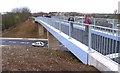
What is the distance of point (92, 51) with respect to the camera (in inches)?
313

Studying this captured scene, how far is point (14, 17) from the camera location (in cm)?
6116

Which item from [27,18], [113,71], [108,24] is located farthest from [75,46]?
[27,18]

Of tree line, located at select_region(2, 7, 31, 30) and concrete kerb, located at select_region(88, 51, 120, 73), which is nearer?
concrete kerb, located at select_region(88, 51, 120, 73)

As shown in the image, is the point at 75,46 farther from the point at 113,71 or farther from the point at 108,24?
the point at 108,24

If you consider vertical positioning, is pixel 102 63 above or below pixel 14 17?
below

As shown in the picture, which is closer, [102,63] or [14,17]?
[102,63]

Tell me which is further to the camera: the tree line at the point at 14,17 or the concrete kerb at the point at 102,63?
the tree line at the point at 14,17

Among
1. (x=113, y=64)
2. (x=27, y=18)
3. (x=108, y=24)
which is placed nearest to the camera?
(x=113, y=64)

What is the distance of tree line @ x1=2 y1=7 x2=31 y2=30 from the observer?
191 feet

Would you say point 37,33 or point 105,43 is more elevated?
point 105,43

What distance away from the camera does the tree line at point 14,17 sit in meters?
58.3

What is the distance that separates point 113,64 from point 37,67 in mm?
2313

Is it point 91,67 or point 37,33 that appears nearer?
point 91,67

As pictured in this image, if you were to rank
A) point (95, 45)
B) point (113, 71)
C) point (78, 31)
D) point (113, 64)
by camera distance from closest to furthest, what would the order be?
point (113, 71), point (113, 64), point (95, 45), point (78, 31)
